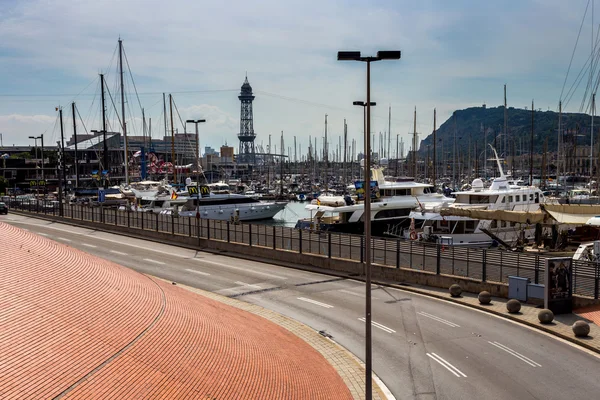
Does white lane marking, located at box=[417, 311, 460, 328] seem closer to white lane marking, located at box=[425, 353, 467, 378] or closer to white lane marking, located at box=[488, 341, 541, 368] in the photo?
white lane marking, located at box=[488, 341, 541, 368]

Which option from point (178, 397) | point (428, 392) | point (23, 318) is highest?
point (23, 318)

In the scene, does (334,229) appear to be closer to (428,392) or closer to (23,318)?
(428,392)

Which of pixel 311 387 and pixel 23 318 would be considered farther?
pixel 311 387

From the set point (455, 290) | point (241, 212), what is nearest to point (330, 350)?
point (455, 290)

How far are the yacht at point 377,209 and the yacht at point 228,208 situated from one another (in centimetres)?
1800

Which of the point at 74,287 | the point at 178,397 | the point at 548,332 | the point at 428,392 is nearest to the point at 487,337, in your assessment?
the point at 548,332

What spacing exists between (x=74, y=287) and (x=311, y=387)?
737 cm

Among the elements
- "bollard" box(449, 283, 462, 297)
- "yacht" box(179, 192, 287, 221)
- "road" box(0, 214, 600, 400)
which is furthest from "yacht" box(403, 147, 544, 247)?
"yacht" box(179, 192, 287, 221)

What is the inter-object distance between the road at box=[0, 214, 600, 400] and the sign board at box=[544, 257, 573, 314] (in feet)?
6.85

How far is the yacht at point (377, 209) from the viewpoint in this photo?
161ft

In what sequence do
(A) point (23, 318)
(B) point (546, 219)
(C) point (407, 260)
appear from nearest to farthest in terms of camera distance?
(A) point (23, 318) → (C) point (407, 260) → (B) point (546, 219)

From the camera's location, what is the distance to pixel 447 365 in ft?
53.3

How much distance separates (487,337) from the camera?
18.7 metres

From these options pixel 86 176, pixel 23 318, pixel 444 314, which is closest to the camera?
pixel 23 318
